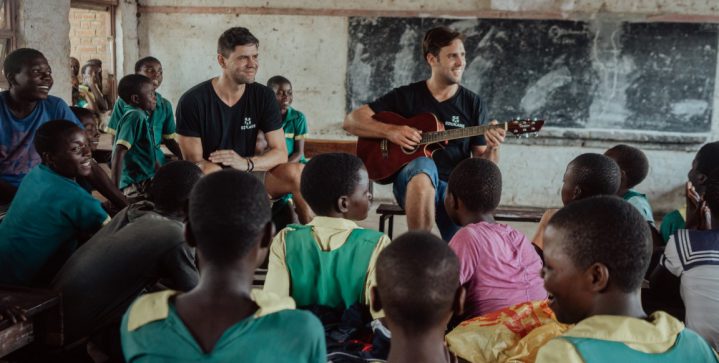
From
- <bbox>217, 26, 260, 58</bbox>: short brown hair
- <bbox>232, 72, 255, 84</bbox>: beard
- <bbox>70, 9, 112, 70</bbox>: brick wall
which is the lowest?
<bbox>232, 72, 255, 84</bbox>: beard

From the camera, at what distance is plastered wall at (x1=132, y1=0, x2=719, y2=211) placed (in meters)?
6.67

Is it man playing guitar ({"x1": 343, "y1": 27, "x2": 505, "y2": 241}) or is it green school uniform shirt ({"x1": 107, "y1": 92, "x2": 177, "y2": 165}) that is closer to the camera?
man playing guitar ({"x1": 343, "y1": 27, "x2": 505, "y2": 241})

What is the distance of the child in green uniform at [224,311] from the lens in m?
1.29

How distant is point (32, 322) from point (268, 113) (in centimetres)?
201

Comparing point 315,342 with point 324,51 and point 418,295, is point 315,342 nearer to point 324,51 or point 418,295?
point 418,295

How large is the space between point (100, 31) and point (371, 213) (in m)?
3.51

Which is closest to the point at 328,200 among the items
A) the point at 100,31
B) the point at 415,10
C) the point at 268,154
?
the point at 268,154

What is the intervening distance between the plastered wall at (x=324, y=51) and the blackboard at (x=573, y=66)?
0.41ft

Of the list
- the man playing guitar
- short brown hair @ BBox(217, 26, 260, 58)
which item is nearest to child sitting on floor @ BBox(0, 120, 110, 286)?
short brown hair @ BBox(217, 26, 260, 58)

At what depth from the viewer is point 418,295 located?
1.41 meters

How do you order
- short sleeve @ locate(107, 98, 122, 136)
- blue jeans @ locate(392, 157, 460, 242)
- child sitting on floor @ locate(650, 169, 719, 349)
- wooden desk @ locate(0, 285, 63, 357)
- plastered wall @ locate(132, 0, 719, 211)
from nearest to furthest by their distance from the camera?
wooden desk @ locate(0, 285, 63, 357) → child sitting on floor @ locate(650, 169, 719, 349) → blue jeans @ locate(392, 157, 460, 242) → short sleeve @ locate(107, 98, 122, 136) → plastered wall @ locate(132, 0, 719, 211)

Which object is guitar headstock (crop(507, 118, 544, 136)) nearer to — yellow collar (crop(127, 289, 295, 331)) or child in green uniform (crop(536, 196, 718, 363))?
child in green uniform (crop(536, 196, 718, 363))

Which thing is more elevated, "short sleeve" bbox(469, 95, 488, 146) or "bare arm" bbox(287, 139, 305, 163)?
"short sleeve" bbox(469, 95, 488, 146)

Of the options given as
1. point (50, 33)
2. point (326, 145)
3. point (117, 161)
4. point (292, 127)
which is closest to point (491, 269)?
point (117, 161)
